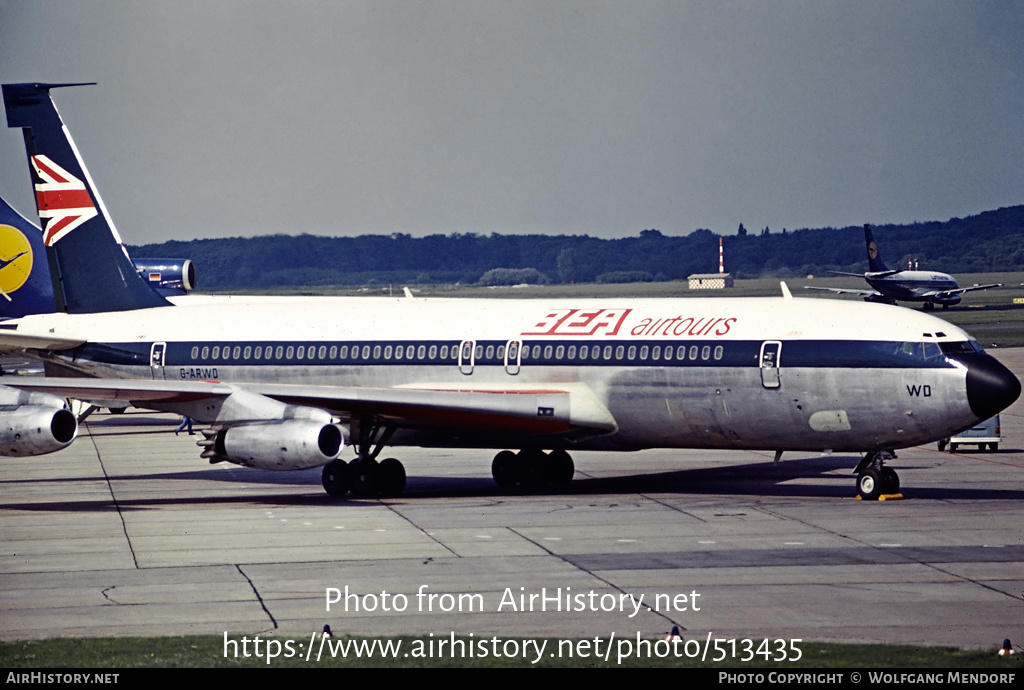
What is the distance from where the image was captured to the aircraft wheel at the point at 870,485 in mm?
29141

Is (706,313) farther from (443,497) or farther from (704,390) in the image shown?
(443,497)

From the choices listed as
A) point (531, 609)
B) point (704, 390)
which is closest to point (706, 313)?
point (704, 390)

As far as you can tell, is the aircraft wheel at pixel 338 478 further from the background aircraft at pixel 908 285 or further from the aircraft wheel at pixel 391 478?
the background aircraft at pixel 908 285

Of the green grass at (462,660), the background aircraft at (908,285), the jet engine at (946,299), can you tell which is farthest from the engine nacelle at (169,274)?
the jet engine at (946,299)

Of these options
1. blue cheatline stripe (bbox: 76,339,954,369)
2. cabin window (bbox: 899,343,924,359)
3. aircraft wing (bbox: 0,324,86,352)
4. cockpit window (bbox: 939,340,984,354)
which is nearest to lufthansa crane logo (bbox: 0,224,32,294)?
aircraft wing (bbox: 0,324,86,352)

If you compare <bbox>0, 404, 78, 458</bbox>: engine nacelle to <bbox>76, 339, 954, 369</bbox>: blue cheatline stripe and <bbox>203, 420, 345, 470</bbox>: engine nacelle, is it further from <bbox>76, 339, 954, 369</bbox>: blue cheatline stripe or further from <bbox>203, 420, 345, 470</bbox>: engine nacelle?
<bbox>76, 339, 954, 369</bbox>: blue cheatline stripe

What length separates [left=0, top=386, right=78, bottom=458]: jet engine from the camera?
29.1m

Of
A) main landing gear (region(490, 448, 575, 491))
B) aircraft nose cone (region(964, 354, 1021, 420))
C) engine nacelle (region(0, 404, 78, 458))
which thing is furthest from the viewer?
main landing gear (region(490, 448, 575, 491))

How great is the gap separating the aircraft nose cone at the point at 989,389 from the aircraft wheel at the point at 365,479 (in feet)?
43.5

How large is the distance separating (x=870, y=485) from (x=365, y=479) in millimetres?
11376

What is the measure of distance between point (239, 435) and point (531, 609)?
12.4 meters

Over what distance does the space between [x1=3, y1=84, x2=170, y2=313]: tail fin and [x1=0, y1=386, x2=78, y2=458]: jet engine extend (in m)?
8.18

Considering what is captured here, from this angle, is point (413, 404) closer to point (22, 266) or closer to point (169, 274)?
point (22, 266)

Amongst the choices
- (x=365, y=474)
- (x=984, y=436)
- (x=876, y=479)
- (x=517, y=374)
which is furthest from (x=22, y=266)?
(x=984, y=436)
